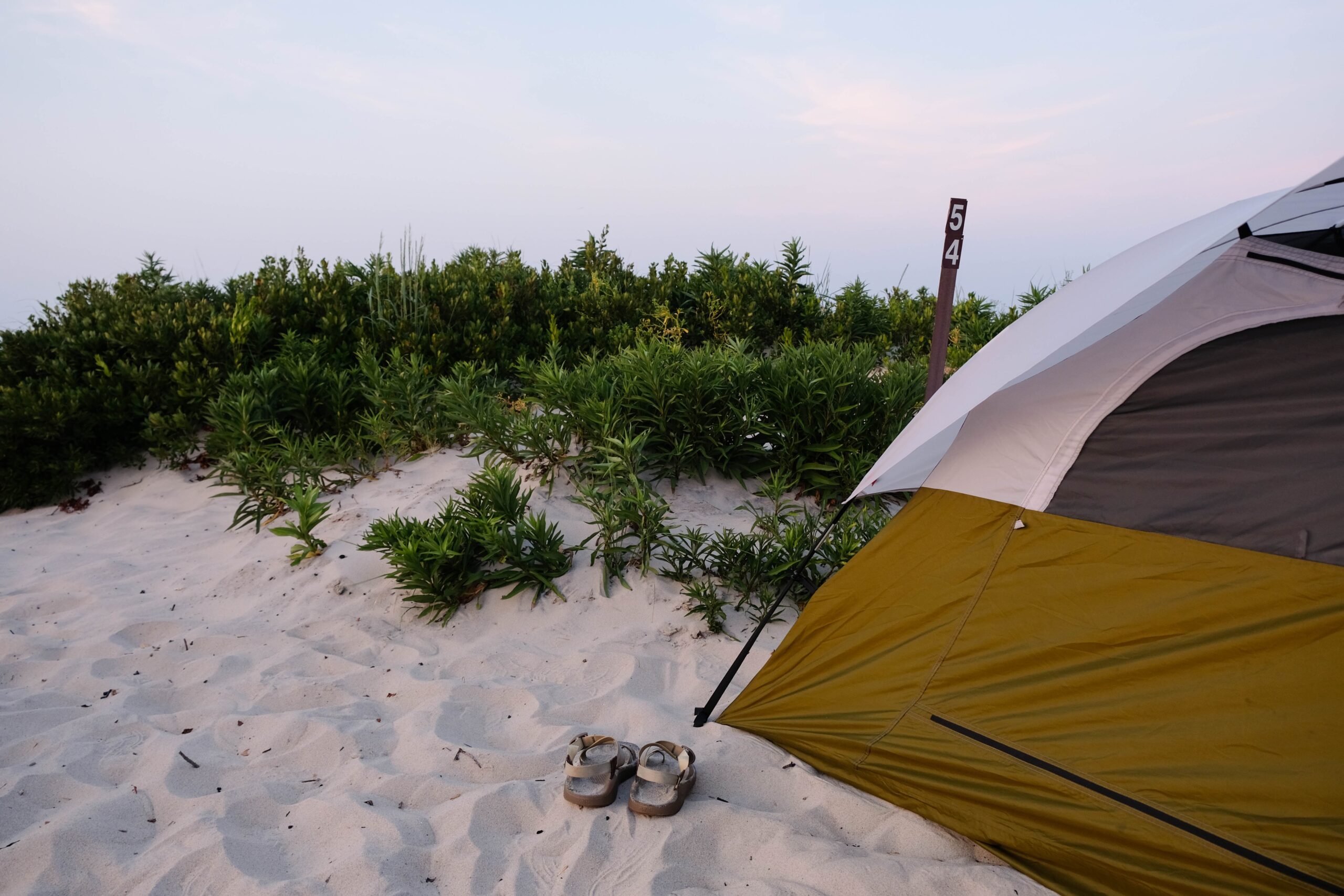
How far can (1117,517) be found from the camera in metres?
2.47

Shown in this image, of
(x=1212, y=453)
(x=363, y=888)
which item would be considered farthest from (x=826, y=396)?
(x=363, y=888)

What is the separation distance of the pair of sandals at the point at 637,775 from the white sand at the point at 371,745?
6 cm

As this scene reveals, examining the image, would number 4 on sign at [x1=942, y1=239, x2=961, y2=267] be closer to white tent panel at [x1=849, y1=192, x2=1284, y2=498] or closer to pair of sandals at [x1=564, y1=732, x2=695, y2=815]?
white tent panel at [x1=849, y1=192, x2=1284, y2=498]

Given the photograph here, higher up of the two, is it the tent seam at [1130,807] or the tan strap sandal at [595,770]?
the tent seam at [1130,807]

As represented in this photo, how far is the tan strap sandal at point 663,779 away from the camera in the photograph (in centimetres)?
257

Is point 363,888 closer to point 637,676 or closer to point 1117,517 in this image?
point 637,676

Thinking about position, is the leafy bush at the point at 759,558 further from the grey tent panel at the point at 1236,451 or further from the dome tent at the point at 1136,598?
the grey tent panel at the point at 1236,451

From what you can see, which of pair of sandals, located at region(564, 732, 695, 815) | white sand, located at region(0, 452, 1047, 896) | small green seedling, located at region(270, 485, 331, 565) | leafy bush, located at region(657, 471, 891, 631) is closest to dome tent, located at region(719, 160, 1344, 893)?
white sand, located at region(0, 452, 1047, 896)

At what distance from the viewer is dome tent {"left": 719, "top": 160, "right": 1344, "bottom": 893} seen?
213cm

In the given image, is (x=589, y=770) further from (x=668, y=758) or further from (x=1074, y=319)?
(x=1074, y=319)

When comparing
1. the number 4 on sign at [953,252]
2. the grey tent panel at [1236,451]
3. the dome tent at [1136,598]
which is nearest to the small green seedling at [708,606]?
the dome tent at [1136,598]

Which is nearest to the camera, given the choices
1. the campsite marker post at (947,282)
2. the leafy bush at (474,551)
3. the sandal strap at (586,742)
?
the sandal strap at (586,742)

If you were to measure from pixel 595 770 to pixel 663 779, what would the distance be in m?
0.22

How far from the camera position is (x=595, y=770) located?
2645 millimetres
